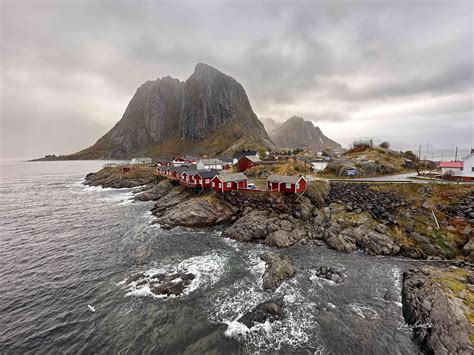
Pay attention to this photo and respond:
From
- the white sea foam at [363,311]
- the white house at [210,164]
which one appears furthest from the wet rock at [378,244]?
the white house at [210,164]

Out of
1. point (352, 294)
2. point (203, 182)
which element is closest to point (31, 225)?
point (203, 182)

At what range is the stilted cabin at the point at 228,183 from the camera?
143 ft

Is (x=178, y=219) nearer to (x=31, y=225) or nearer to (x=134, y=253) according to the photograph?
(x=134, y=253)

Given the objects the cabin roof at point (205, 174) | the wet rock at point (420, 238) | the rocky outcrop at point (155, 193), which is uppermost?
the cabin roof at point (205, 174)

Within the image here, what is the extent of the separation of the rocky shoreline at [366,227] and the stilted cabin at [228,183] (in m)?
1.48

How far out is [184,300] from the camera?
2000cm

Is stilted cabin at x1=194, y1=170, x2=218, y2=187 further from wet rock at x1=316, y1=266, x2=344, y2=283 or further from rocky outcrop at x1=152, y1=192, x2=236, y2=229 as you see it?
wet rock at x1=316, y1=266, x2=344, y2=283

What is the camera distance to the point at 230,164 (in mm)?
87562

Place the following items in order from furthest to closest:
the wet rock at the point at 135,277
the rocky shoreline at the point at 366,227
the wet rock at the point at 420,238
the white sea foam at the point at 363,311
→ the wet rock at the point at 420,238, the wet rock at the point at 135,277, the white sea foam at the point at 363,311, the rocky shoreline at the point at 366,227

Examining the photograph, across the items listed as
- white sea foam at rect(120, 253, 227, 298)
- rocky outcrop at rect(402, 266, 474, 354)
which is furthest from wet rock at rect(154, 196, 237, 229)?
rocky outcrop at rect(402, 266, 474, 354)

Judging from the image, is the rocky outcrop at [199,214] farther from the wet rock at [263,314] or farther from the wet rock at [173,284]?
the wet rock at [263,314]

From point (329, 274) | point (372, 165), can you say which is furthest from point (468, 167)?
point (329, 274)

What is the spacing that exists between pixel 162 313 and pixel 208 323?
4.65m

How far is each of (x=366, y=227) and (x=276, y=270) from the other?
18346 millimetres
